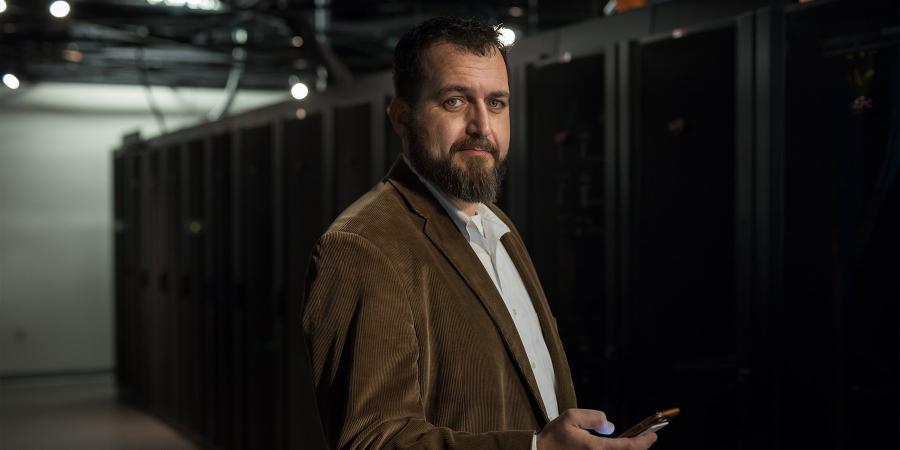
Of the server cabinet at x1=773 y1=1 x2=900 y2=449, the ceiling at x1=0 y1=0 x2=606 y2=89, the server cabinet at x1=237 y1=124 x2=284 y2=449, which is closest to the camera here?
the server cabinet at x1=773 y1=1 x2=900 y2=449

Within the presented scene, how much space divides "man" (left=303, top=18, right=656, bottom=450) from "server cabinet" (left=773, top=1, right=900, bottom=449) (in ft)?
3.72

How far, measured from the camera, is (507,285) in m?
1.67

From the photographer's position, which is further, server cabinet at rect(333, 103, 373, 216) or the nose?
server cabinet at rect(333, 103, 373, 216)

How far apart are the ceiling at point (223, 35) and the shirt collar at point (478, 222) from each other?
306 centimetres

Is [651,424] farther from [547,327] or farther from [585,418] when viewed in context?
[547,327]

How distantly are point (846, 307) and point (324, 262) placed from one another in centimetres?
159

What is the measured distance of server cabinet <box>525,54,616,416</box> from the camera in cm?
336

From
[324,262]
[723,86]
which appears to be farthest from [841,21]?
[324,262]

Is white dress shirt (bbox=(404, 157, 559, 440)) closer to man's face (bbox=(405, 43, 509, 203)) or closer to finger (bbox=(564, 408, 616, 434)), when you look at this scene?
man's face (bbox=(405, 43, 509, 203))

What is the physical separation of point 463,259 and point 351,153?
3.70 m

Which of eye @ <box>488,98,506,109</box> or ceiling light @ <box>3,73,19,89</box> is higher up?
ceiling light @ <box>3,73,19,89</box>

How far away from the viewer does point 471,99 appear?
1522 millimetres

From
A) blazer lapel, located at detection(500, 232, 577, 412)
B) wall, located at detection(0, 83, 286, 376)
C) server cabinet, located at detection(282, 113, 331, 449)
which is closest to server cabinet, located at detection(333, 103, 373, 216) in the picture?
server cabinet, located at detection(282, 113, 331, 449)

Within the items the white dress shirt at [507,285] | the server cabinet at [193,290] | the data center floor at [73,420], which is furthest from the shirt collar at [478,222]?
the data center floor at [73,420]
